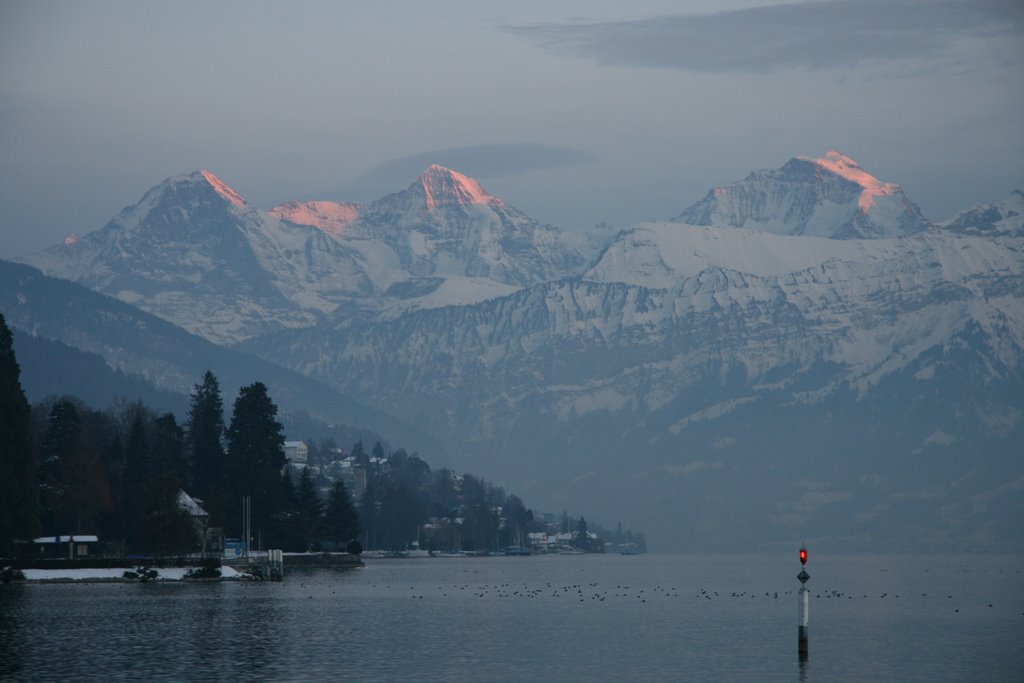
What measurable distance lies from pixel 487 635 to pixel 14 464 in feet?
182

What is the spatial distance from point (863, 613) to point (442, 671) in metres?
50.0

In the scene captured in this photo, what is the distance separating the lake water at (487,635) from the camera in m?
68.8

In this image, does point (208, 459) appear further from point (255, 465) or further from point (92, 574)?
point (92, 574)

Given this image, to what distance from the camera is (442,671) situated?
6812 cm

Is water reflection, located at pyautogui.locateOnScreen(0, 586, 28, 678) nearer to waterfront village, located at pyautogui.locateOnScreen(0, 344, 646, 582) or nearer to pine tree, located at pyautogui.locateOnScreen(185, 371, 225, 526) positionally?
waterfront village, located at pyautogui.locateOnScreen(0, 344, 646, 582)

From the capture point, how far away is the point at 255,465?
182750mm

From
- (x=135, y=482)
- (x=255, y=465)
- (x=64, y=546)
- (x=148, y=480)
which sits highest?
(x=255, y=465)

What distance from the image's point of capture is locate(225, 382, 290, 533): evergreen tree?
18100cm

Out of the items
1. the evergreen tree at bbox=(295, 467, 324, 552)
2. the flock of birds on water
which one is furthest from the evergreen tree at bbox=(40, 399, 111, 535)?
the flock of birds on water

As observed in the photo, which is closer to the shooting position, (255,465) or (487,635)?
(487,635)

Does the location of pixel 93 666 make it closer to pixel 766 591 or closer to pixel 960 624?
pixel 960 624

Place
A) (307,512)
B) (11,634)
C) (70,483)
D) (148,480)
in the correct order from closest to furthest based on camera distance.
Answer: (11,634)
(70,483)
(148,480)
(307,512)

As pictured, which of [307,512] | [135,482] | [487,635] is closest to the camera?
[487,635]

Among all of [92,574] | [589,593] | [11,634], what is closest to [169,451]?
[92,574]
